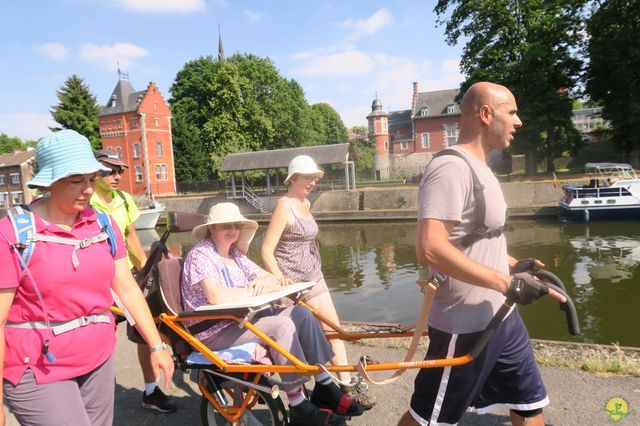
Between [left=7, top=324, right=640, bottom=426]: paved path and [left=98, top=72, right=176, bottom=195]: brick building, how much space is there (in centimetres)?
4807

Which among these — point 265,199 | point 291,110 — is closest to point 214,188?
point 265,199

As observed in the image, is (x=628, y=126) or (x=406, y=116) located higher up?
(x=406, y=116)

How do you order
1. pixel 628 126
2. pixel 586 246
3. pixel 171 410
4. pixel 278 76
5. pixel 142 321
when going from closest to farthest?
pixel 142 321
pixel 171 410
pixel 586 246
pixel 628 126
pixel 278 76

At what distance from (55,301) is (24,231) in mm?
329

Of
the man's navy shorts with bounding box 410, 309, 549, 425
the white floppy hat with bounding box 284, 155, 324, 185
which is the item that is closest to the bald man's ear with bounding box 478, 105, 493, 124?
the man's navy shorts with bounding box 410, 309, 549, 425

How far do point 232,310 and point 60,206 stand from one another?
121 centimetres

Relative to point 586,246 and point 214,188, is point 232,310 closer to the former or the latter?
point 586,246

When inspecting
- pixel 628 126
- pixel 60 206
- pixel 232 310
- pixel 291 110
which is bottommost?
pixel 232 310

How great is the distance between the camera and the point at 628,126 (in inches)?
Answer: 1150

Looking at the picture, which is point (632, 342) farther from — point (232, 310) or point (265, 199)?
point (265, 199)

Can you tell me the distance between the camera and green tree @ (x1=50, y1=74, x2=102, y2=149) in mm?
54500

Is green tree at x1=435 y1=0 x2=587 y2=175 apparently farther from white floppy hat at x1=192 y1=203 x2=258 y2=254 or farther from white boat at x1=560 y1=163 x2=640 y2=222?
white floppy hat at x1=192 y1=203 x2=258 y2=254

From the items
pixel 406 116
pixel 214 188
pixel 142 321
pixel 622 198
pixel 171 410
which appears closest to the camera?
pixel 142 321

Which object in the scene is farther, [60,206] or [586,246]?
[586,246]
